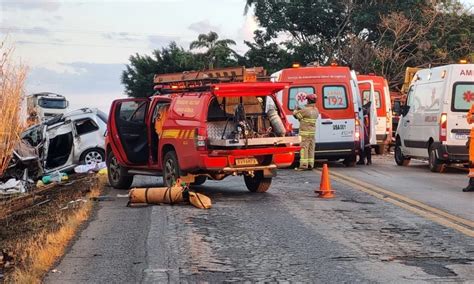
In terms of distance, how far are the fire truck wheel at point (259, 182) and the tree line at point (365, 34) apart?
83.7ft

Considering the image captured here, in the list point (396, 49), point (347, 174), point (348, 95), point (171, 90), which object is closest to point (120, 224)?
point (171, 90)

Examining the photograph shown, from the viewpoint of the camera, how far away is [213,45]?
54.2m

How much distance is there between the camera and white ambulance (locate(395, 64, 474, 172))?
15.2 m

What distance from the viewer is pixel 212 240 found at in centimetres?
739

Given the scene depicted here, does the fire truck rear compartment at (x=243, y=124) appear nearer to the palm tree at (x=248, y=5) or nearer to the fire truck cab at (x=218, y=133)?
the fire truck cab at (x=218, y=133)

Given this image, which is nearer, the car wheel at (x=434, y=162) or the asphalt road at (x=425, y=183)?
the asphalt road at (x=425, y=183)

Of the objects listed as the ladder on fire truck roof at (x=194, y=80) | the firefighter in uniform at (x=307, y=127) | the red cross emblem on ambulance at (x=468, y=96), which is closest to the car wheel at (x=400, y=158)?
the red cross emblem on ambulance at (x=468, y=96)

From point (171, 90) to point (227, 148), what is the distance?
2.03 m

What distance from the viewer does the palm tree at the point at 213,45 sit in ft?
174

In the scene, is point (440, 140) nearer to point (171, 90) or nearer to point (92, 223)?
point (171, 90)

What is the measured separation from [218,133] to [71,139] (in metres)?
9.71

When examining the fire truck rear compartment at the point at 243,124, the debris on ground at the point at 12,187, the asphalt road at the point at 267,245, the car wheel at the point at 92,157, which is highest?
the fire truck rear compartment at the point at 243,124

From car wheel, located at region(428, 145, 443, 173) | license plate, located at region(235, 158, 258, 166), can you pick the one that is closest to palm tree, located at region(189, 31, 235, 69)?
car wheel, located at region(428, 145, 443, 173)

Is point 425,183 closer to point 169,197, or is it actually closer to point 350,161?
point 350,161
